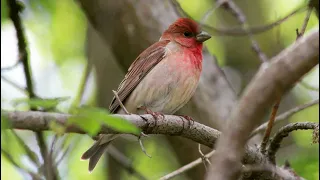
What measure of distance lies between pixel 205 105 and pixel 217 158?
4.59 metres

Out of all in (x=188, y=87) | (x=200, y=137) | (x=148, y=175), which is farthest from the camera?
(x=148, y=175)

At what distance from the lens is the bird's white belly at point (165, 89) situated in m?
5.58

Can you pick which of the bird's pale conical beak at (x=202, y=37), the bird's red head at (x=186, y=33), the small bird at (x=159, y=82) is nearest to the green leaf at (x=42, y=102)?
the small bird at (x=159, y=82)

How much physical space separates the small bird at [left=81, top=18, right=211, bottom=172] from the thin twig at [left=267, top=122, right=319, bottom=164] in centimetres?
121

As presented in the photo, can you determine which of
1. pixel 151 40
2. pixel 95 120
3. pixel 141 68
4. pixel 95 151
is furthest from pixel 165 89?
pixel 95 120

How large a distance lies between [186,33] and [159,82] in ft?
2.88

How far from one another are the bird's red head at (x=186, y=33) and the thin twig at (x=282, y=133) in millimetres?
1867

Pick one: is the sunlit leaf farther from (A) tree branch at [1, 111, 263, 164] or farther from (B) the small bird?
(B) the small bird

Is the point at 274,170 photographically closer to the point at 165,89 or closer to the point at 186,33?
the point at 165,89

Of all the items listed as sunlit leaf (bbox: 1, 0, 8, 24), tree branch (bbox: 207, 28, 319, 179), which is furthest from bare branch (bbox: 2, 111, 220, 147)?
sunlit leaf (bbox: 1, 0, 8, 24)

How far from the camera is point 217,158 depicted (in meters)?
1.81

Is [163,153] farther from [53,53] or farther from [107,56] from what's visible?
[53,53]

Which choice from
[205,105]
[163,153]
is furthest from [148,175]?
[205,105]

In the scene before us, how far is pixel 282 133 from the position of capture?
4430mm
